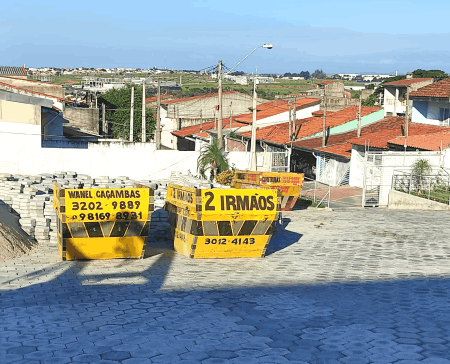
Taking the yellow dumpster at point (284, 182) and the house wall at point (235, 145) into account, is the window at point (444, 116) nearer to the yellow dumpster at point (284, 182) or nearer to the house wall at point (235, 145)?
the house wall at point (235, 145)

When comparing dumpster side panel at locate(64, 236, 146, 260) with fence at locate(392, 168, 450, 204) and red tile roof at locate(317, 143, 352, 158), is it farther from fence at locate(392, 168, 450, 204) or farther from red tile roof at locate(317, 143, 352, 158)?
red tile roof at locate(317, 143, 352, 158)

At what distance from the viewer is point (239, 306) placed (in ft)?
38.9

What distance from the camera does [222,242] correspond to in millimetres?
16781

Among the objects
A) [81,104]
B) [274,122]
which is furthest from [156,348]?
[81,104]

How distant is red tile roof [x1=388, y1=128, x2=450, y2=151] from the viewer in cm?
3209

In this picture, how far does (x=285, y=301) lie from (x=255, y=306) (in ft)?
2.45

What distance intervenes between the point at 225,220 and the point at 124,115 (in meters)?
51.2

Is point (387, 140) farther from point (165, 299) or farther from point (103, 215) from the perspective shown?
point (165, 299)

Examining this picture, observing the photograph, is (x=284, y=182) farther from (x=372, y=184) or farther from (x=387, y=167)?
(x=372, y=184)

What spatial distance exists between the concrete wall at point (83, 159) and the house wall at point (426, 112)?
16.8 m

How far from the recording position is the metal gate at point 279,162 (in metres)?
37.8

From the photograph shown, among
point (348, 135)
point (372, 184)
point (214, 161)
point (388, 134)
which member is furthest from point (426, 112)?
point (214, 161)

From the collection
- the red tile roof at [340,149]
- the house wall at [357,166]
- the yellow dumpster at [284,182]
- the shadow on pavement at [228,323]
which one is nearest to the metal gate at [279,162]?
the red tile roof at [340,149]

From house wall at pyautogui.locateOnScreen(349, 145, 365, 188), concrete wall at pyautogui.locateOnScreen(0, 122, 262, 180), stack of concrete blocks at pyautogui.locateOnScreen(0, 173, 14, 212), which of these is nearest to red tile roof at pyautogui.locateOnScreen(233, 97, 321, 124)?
house wall at pyautogui.locateOnScreen(349, 145, 365, 188)
